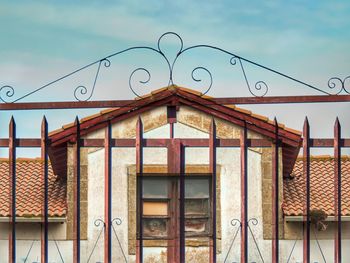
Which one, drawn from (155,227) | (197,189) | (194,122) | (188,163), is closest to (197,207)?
(197,189)

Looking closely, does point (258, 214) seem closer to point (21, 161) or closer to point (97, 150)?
point (97, 150)

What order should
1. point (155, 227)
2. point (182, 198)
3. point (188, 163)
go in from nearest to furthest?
point (182, 198) → point (155, 227) → point (188, 163)

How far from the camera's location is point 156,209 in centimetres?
1380

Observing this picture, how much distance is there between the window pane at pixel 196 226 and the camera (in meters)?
14.3

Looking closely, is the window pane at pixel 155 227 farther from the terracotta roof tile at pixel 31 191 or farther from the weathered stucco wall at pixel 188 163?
the terracotta roof tile at pixel 31 191

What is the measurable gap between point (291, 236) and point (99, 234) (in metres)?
3.31

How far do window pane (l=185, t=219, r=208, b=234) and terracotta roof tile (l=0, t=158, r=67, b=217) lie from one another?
2566mm

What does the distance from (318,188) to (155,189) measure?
13.5ft

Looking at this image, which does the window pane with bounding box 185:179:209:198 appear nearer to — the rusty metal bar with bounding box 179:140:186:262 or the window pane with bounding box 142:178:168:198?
the window pane with bounding box 142:178:168:198

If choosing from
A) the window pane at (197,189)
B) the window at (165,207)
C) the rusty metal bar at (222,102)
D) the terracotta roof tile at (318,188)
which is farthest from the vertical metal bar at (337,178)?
the terracotta roof tile at (318,188)

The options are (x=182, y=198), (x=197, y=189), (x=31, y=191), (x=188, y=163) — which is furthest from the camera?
(x=31, y=191)

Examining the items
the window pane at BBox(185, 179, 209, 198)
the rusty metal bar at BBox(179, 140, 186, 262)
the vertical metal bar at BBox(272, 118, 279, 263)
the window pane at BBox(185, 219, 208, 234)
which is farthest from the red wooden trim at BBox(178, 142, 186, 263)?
the window pane at BBox(185, 219, 208, 234)

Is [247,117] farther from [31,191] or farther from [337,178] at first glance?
[337,178]

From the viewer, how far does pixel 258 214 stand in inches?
606
